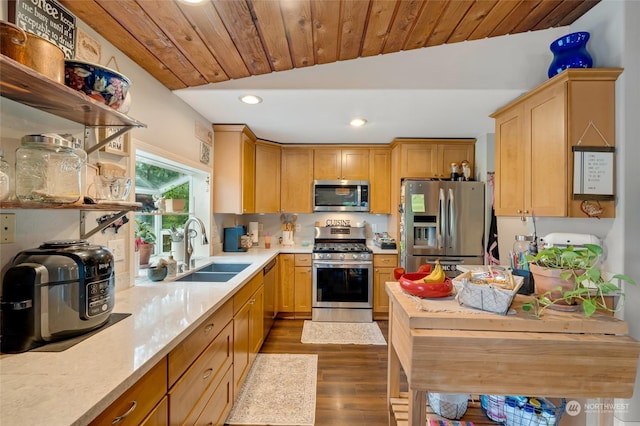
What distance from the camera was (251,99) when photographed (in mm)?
2295

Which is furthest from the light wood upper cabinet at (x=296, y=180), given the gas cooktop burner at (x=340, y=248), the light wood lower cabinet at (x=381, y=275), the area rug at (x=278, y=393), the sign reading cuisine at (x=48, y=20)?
the sign reading cuisine at (x=48, y=20)

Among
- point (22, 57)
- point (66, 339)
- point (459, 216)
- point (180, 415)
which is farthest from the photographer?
point (459, 216)

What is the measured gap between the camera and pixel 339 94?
7.06ft

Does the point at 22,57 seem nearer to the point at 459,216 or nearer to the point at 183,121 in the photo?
the point at 183,121

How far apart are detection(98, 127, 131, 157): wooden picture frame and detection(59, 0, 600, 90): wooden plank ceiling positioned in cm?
50

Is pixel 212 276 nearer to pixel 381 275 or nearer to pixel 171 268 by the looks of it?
pixel 171 268

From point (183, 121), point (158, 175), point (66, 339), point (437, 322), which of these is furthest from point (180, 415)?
point (183, 121)

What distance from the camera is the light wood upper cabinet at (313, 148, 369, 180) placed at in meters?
3.82

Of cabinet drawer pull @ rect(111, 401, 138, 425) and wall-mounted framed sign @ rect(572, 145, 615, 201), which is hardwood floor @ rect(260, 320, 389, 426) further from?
wall-mounted framed sign @ rect(572, 145, 615, 201)

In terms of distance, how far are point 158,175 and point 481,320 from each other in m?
2.59

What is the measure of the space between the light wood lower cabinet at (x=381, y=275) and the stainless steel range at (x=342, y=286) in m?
0.08

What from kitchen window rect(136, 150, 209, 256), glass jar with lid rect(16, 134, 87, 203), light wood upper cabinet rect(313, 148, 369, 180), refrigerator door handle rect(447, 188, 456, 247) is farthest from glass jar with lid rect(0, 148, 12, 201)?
refrigerator door handle rect(447, 188, 456, 247)

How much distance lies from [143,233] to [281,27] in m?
1.81

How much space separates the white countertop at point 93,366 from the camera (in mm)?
676
